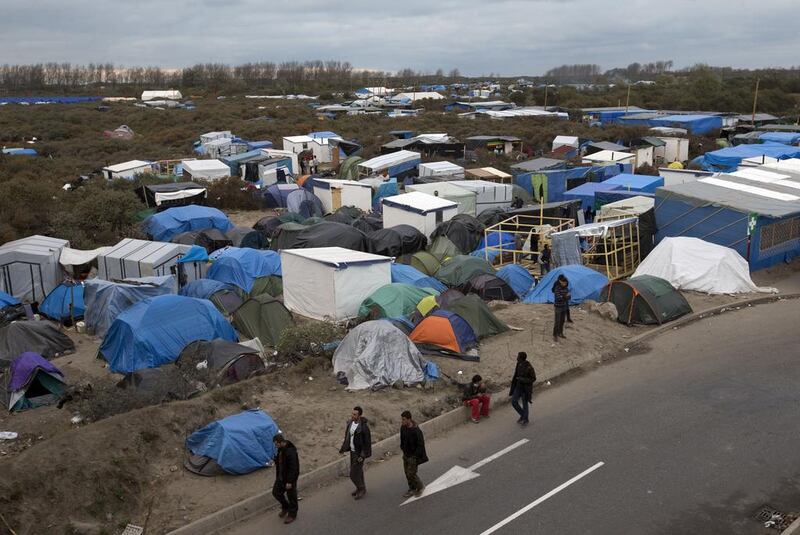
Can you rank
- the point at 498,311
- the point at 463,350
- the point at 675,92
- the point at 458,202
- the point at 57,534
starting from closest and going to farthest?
the point at 57,534, the point at 463,350, the point at 498,311, the point at 458,202, the point at 675,92

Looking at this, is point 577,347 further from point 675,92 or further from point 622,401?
point 675,92

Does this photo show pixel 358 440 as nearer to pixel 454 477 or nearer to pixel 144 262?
pixel 454 477

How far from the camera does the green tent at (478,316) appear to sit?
47.2 feet

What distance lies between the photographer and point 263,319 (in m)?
15.8

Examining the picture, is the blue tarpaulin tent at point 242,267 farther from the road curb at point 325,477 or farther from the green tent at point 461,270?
the road curb at point 325,477

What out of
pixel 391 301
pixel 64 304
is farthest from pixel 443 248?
pixel 64 304

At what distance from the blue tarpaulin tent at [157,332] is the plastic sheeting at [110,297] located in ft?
6.19

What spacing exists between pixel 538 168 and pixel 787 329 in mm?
21394

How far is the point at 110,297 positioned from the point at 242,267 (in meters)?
4.50

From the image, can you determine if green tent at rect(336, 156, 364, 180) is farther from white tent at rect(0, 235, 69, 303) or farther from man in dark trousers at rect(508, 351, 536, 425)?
man in dark trousers at rect(508, 351, 536, 425)

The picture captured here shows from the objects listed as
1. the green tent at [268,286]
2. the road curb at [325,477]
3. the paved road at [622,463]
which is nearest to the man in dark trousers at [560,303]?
the road curb at [325,477]

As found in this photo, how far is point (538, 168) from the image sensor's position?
35.6 metres

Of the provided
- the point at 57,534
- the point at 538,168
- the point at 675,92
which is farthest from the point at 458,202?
the point at 675,92

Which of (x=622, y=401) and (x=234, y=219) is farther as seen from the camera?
(x=234, y=219)
